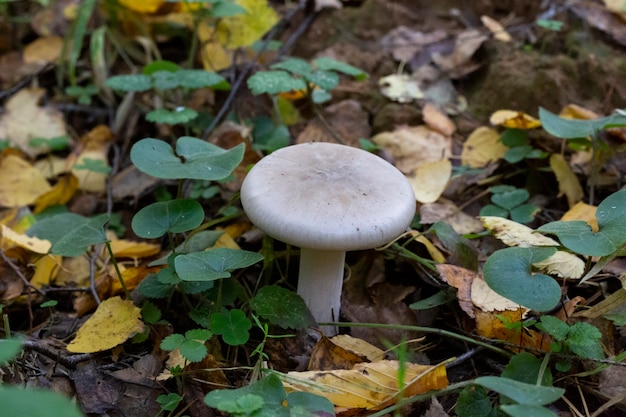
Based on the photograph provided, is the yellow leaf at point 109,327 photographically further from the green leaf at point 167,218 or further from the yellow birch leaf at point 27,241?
the yellow birch leaf at point 27,241

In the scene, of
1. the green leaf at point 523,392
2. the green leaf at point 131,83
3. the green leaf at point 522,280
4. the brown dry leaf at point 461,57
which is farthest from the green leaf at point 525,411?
the brown dry leaf at point 461,57

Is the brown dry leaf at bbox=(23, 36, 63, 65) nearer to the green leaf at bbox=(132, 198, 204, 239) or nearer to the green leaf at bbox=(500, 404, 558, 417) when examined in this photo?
the green leaf at bbox=(132, 198, 204, 239)

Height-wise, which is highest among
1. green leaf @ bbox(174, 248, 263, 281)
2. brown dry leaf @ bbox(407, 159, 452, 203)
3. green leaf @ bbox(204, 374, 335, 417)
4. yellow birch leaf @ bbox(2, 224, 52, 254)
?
green leaf @ bbox(174, 248, 263, 281)

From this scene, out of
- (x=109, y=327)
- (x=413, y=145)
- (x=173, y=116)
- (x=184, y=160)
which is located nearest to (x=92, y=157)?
(x=173, y=116)

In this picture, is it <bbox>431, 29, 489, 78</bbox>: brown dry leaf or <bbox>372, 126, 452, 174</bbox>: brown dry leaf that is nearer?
<bbox>372, 126, 452, 174</bbox>: brown dry leaf

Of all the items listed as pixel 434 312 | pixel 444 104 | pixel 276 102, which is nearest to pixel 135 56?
pixel 276 102

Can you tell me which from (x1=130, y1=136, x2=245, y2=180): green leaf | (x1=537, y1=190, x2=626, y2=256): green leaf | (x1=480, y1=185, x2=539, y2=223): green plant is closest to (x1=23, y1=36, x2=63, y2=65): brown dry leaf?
(x1=130, y1=136, x2=245, y2=180): green leaf
